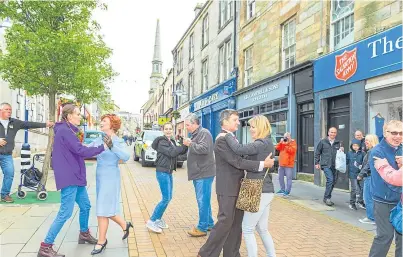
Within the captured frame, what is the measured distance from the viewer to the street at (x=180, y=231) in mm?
4625

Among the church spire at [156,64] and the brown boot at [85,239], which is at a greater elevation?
the church spire at [156,64]

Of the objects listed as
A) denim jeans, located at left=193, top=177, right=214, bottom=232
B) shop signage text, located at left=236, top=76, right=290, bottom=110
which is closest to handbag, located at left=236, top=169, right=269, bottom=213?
denim jeans, located at left=193, top=177, right=214, bottom=232

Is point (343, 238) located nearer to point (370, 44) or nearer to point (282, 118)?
point (370, 44)

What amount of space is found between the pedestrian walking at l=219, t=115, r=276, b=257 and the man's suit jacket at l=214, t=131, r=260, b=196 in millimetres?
97

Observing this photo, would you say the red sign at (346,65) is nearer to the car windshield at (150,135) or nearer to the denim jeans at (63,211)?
the denim jeans at (63,211)

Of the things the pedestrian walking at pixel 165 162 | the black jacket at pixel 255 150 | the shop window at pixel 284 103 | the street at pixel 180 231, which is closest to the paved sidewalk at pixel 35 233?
the street at pixel 180 231

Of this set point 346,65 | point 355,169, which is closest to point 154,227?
point 355,169

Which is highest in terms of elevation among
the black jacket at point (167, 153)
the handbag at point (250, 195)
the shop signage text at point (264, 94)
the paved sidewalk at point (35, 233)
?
the shop signage text at point (264, 94)

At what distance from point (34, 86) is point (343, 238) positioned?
9.58 meters

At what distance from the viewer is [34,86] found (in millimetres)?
11016

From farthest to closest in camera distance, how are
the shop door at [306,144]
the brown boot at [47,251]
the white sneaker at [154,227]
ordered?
the shop door at [306,144] < the white sneaker at [154,227] < the brown boot at [47,251]

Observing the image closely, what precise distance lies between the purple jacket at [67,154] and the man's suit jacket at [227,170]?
1408 millimetres

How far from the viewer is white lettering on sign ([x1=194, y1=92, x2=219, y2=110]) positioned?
23.4 m

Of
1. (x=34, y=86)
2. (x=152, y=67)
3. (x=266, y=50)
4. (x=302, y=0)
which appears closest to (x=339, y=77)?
(x=302, y=0)
